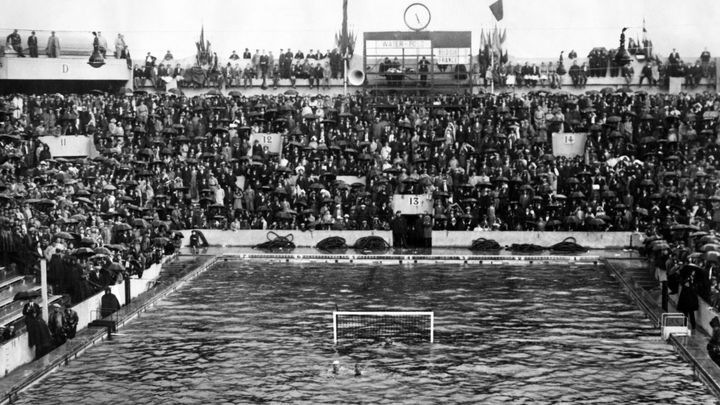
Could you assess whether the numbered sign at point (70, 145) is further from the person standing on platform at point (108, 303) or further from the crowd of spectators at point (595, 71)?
the person standing on platform at point (108, 303)

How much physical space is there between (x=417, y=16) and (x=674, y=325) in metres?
38.6

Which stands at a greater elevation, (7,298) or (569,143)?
(569,143)

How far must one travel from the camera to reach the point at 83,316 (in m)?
31.0

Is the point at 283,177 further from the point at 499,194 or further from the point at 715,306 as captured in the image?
the point at 715,306

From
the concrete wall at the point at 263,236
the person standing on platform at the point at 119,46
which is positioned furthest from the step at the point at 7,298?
the person standing on platform at the point at 119,46

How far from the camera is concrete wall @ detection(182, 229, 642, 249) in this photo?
46812 millimetres

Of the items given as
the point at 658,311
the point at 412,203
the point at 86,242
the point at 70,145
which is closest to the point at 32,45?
the point at 70,145

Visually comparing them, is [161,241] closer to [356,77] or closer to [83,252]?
[83,252]

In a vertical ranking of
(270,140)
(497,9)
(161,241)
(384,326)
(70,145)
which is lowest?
(384,326)

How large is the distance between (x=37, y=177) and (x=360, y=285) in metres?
16.2

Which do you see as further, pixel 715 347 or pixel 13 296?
pixel 13 296

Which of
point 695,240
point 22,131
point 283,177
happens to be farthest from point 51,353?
point 22,131

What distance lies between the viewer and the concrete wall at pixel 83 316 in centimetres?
2549

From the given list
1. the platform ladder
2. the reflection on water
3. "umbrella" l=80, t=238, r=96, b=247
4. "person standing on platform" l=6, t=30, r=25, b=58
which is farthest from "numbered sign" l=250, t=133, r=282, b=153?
the platform ladder
